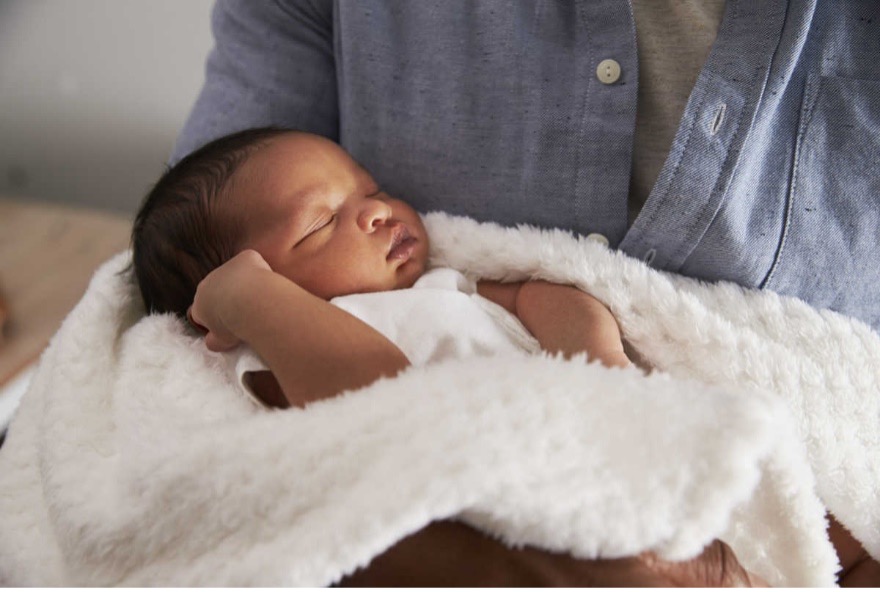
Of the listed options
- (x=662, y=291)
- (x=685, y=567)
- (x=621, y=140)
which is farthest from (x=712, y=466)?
(x=621, y=140)

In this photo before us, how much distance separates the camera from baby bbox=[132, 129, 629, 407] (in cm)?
71

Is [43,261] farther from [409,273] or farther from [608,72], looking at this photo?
[608,72]

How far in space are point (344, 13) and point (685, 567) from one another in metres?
0.71

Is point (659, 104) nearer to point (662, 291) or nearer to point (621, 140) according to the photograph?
point (621, 140)

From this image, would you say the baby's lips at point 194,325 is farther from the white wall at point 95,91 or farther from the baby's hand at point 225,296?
the white wall at point 95,91

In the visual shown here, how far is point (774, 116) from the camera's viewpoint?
74 centimetres

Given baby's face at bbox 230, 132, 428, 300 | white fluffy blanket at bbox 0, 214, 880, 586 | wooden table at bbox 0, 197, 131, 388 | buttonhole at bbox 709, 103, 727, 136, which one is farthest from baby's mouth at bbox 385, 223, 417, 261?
wooden table at bbox 0, 197, 131, 388

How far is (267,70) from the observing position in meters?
0.97

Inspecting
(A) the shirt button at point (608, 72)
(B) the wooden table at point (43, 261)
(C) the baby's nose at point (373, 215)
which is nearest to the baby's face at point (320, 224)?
(C) the baby's nose at point (373, 215)

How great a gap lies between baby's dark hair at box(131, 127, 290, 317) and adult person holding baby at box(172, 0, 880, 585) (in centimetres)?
19

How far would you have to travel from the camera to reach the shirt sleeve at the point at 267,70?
0.96 m

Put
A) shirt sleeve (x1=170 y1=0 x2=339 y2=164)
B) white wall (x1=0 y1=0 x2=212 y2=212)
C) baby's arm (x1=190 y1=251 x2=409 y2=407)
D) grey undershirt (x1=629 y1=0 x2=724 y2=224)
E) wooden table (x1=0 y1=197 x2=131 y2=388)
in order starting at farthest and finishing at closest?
white wall (x1=0 y1=0 x2=212 y2=212)
wooden table (x1=0 y1=197 x2=131 y2=388)
shirt sleeve (x1=170 y1=0 x2=339 y2=164)
grey undershirt (x1=629 y1=0 x2=724 y2=224)
baby's arm (x1=190 y1=251 x2=409 y2=407)

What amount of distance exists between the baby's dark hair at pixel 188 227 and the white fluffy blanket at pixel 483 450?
0.06 m

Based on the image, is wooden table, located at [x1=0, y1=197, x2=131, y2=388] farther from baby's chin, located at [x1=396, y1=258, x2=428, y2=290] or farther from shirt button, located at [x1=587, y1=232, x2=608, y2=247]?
shirt button, located at [x1=587, y1=232, x2=608, y2=247]
